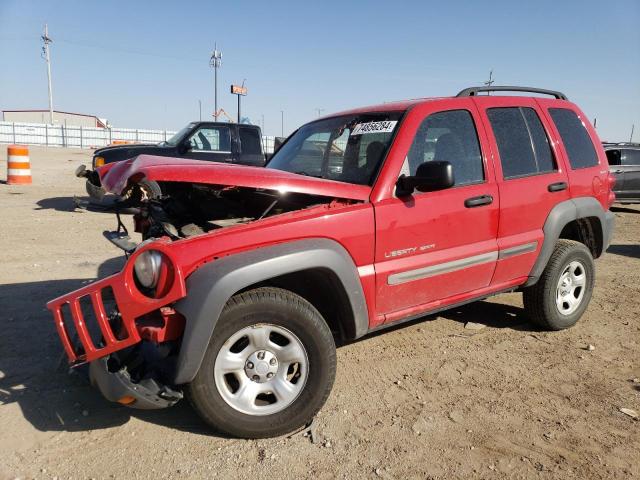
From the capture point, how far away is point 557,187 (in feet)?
12.9

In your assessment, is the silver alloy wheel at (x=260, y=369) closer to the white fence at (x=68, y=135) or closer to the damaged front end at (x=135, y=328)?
the damaged front end at (x=135, y=328)

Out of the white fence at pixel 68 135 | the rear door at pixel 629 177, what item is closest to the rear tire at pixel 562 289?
the rear door at pixel 629 177

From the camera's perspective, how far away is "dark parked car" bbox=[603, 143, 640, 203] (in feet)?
38.0

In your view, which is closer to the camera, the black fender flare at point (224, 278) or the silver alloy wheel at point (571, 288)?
the black fender flare at point (224, 278)

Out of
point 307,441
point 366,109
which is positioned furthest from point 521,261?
Answer: point 307,441

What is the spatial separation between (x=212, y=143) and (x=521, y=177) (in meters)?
7.35

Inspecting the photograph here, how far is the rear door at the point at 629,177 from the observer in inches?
457

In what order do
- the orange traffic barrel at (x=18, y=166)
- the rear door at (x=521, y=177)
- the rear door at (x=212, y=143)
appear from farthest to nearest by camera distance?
the orange traffic barrel at (x=18, y=166) → the rear door at (x=212, y=143) → the rear door at (x=521, y=177)

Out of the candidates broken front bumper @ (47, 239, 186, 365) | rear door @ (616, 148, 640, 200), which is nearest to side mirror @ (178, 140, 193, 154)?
broken front bumper @ (47, 239, 186, 365)

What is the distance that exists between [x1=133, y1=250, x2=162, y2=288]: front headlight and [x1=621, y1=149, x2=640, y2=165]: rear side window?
12.5 metres

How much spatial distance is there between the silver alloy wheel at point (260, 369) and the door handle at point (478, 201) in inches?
60.8

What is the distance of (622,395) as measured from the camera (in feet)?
10.6

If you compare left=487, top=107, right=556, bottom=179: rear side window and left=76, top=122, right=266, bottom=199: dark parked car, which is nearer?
left=487, top=107, right=556, bottom=179: rear side window

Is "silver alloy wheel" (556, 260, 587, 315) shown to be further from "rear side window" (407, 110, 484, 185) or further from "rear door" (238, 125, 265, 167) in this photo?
"rear door" (238, 125, 265, 167)
